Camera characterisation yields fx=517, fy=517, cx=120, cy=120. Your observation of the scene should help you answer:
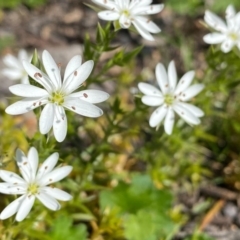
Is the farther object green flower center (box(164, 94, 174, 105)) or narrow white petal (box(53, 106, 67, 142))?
green flower center (box(164, 94, 174, 105))

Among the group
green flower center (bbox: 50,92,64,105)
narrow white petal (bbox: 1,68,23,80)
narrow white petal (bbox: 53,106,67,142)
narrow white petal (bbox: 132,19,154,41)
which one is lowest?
narrow white petal (bbox: 53,106,67,142)

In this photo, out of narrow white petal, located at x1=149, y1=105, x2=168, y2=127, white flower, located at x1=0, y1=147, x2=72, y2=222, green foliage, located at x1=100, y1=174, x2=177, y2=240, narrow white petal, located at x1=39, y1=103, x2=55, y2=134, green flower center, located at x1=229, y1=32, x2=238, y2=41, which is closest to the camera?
narrow white petal, located at x1=39, y1=103, x2=55, y2=134

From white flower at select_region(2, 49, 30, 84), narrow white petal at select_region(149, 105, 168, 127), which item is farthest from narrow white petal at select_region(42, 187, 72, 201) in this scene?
white flower at select_region(2, 49, 30, 84)

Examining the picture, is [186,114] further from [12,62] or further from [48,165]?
[12,62]

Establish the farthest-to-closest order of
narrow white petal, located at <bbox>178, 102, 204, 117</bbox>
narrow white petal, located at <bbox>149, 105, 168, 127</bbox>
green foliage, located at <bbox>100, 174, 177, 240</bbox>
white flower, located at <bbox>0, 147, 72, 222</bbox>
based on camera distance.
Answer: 1. green foliage, located at <bbox>100, 174, 177, 240</bbox>
2. narrow white petal, located at <bbox>178, 102, 204, 117</bbox>
3. narrow white petal, located at <bbox>149, 105, 168, 127</bbox>
4. white flower, located at <bbox>0, 147, 72, 222</bbox>

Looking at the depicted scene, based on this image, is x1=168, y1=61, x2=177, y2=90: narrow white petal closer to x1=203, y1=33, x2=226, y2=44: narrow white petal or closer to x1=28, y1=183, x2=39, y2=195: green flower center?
x1=203, y1=33, x2=226, y2=44: narrow white petal

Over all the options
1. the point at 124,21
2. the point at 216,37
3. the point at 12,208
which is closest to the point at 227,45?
the point at 216,37

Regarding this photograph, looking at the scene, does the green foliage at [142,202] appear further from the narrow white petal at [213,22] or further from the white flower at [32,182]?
the narrow white petal at [213,22]
